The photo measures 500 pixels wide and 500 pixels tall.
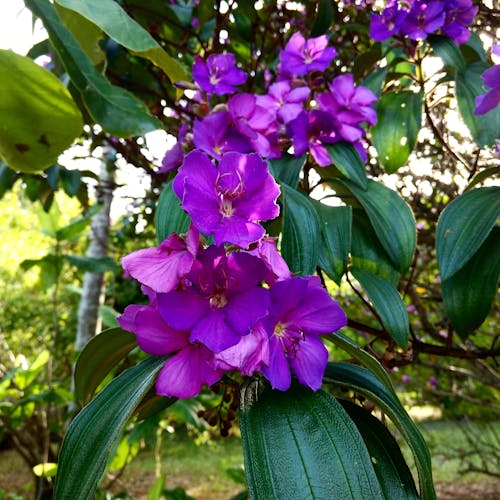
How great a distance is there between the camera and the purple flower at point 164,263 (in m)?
0.54

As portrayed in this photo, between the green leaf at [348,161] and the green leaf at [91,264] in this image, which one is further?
the green leaf at [91,264]

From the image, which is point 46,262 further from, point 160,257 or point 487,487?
point 487,487

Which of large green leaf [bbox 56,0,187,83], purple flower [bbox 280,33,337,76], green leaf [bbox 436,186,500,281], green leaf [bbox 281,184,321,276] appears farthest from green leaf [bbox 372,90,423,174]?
large green leaf [bbox 56,0,187,83]

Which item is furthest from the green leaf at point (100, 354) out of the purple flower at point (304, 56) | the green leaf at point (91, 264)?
the green leaf at point (91, 264)

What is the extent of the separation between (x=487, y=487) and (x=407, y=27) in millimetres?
4607

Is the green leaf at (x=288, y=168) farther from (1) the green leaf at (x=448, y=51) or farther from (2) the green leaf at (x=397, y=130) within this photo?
(1) the green leaf at (x=448, y=51)

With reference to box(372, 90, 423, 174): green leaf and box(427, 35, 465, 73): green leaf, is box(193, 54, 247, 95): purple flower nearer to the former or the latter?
box(372, 90, 423, 174): green leaf

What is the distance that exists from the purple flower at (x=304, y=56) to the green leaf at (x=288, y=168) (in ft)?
0.83

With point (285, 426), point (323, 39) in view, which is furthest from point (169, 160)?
point (285, 426)

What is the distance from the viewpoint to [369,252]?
0.96 meters

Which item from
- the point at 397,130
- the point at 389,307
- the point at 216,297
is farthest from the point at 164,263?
the point at 397,130

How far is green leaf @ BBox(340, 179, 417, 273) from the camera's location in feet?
2.89

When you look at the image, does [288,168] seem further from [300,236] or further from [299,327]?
[299,327]

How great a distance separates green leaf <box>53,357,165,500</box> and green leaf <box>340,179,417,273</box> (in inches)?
18.4
